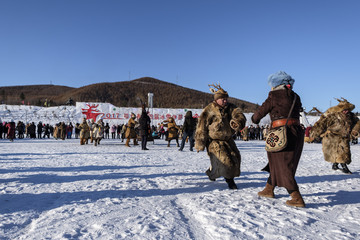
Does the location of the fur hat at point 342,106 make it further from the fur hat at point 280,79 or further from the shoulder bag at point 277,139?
the shoulder bag at point 277,139

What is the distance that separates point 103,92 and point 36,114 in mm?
46560

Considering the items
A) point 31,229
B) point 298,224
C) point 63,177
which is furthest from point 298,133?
point 63,177

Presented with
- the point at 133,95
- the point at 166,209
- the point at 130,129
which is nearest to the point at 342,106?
the point at 166,209

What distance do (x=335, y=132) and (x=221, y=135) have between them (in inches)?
128

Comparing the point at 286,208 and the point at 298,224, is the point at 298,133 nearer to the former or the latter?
the point at 286,208

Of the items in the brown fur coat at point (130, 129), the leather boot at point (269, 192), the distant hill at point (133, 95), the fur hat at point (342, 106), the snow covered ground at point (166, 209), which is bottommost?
the snow covered ground at point (166, 209)

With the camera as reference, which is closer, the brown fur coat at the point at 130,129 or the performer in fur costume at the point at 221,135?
the performer in fur costume at the point at 221,135

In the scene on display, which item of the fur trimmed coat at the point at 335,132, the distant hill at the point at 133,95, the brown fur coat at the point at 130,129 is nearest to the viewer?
the fur trimmed coat at the point at 335,132

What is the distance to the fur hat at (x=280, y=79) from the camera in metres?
3.42

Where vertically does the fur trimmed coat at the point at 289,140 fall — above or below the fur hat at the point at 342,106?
below

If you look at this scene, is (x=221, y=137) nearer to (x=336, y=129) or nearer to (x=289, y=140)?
(x=289, y=140)

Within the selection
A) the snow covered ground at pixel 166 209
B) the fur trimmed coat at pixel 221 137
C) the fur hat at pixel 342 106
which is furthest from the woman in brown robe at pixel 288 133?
the fur hat at pixel 342 106

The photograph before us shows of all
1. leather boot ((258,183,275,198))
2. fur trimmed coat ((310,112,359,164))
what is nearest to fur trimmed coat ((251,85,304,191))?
leather boot ((258,183,275,198))

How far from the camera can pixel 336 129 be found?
5.93 meters
